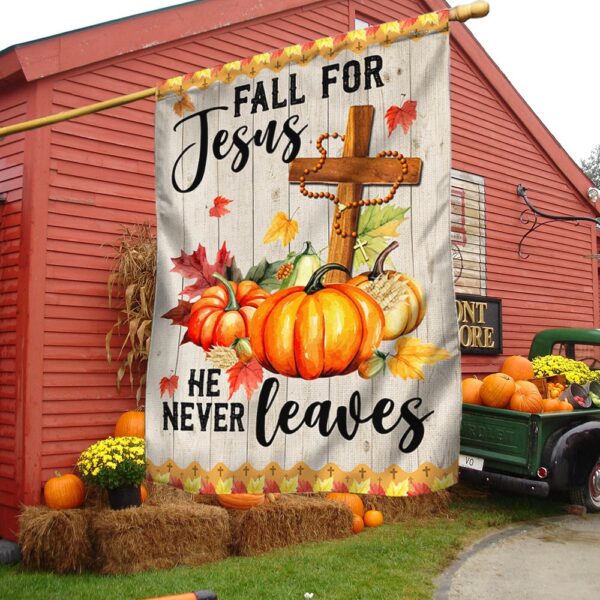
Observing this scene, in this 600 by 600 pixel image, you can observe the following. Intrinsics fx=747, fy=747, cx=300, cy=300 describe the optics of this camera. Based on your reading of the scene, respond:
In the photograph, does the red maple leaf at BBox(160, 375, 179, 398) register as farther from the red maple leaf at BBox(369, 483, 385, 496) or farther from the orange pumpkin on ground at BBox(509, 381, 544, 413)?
the orange pumpkin on ground at BBox(509, 381, 544, 413)

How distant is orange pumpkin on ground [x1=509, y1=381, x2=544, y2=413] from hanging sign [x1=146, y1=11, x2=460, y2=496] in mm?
6349

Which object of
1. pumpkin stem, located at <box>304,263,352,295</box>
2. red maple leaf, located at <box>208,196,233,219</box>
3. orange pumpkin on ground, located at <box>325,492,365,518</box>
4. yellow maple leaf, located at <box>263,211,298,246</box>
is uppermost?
red maple leaf, located at <box>208,196,233,219</box>

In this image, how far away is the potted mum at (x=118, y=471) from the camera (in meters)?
6.51

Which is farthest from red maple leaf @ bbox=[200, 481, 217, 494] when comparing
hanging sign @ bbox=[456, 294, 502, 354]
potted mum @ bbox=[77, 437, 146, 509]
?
hanging sign @ bbox=[456, 294, 502, 354]

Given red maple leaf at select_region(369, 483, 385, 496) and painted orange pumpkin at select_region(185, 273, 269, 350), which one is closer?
red maple leaf at select_region(369, 483, 385, 496)

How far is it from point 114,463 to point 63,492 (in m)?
0.65

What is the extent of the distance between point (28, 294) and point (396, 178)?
215 inches

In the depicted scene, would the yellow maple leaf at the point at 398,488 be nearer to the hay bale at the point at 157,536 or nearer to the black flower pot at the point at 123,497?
the hay bale at the point at 157,536

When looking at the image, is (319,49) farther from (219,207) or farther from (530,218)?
(530,218)

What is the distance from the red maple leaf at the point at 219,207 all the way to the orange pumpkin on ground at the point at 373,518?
5965mm

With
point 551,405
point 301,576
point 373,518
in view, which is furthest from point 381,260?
point 551,405

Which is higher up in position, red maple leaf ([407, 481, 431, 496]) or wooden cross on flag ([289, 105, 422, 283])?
wooden cross on flag ([289, 105, 422, 283])

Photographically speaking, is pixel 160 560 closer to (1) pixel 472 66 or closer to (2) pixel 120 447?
(2) pixel 120 447

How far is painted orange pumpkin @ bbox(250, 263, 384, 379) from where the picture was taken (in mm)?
2342
